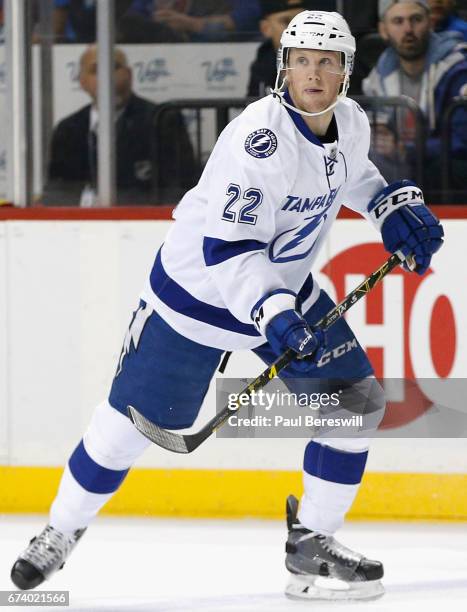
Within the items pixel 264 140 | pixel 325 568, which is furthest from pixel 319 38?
pixel 325 568

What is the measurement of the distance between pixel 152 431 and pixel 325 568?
1.53ft

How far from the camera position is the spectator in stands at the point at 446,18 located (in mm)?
3615

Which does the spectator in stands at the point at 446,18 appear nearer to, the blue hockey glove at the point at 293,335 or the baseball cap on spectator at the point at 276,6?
the baseball cap on spectator at the point at 276,6

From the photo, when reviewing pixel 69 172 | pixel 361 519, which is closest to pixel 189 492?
pixel 361 519

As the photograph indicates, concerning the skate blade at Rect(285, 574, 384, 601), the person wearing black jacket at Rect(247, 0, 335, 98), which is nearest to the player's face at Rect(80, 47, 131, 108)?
the person wearing black jacket at Rect(247, 0, 335, 98)

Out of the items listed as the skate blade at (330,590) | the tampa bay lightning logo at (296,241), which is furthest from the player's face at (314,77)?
the skate blade at (330,590)

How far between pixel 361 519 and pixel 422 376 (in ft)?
1.27

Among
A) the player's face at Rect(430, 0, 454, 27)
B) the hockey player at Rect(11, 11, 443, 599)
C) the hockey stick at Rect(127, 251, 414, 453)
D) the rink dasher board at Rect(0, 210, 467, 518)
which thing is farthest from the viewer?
the player's face at Rect(430, 0, 454, 27)

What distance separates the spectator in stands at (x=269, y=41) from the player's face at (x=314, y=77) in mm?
1139

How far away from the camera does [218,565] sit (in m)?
3.02

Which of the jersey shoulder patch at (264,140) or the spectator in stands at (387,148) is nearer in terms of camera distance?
the jersey shoulder patch at (264,140)

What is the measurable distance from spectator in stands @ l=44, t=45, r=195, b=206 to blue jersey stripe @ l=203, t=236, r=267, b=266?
4.20ft

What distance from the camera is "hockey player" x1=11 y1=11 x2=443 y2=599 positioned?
2430mm

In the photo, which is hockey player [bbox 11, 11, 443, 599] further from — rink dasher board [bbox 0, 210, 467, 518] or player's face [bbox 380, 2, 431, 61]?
player's face [bbox 380, 2, 431, 61]
